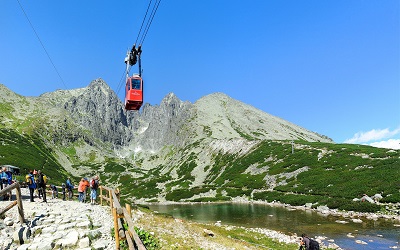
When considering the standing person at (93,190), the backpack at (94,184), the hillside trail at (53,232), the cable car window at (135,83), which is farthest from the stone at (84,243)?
the cable car window at (135,83)

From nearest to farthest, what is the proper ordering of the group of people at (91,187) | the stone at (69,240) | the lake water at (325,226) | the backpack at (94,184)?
the stone at (69,240)
the group of people at (91,187)
the backpack at (94,184)
the lake water at (325,226)

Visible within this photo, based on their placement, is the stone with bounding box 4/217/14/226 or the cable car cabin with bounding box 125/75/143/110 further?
the cable car cabin with bounding box 125/75/143/110

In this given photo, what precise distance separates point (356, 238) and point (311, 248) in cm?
1441

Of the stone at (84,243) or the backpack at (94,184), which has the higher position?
the backpack at (94,184)

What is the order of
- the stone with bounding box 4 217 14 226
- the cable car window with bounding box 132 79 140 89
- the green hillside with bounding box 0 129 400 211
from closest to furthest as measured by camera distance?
the stone with bounding box 4 217 14 226
the cable car window with bounding box 132 79 140 89
the green hillside with bounding box 0 129 400 211

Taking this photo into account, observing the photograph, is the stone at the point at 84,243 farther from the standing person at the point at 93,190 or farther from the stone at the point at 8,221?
the standing person at the point at 93,190

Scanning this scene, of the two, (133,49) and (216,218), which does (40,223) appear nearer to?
(133,49)

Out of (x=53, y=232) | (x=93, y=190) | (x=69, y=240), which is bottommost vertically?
(x=69, y=240)

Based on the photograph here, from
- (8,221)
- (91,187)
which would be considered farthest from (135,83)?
(8,221)

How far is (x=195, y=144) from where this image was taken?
17538 cm

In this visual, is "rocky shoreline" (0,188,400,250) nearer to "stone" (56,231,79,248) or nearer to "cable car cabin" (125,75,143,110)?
"stone" (56,231,79,248)

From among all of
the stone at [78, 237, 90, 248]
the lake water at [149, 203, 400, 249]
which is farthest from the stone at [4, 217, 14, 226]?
the lake water at [149, 203, 400, 249]

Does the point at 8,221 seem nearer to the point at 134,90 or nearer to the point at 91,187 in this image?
the point at 91,187

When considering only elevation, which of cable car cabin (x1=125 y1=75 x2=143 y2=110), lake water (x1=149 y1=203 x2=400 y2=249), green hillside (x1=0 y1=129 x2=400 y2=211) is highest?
cable car cabin (x1=125 y1=75 x2=143 y2=110)
